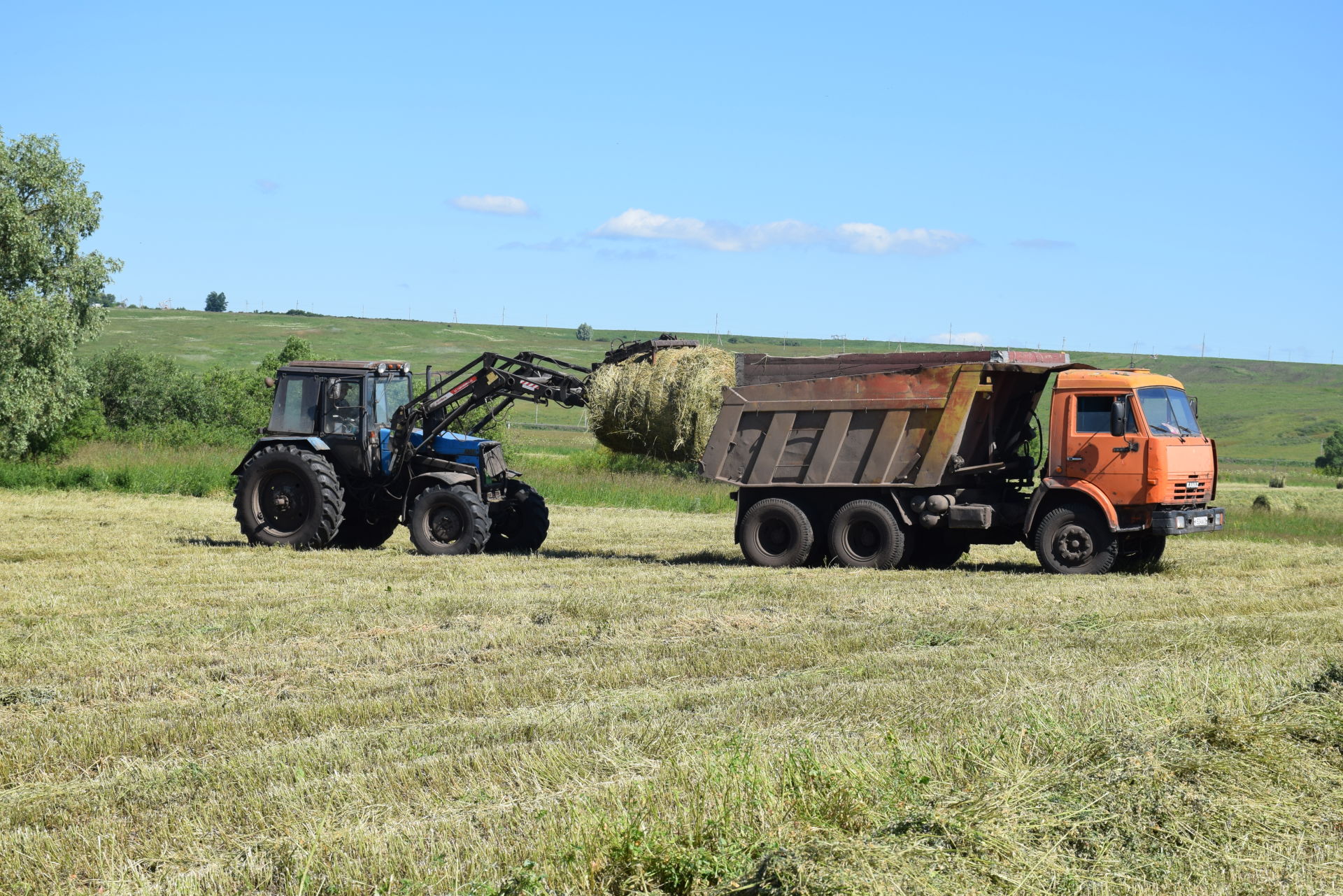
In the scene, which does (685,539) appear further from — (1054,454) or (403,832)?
(403,832)

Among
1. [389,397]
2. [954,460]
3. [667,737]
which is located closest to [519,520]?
[389,397]

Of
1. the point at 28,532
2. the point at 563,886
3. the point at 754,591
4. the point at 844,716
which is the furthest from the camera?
the point at 28,532

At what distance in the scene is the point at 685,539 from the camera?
1848 centimetres

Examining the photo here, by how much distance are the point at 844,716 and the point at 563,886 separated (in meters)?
3.00

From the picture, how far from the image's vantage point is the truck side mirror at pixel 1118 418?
44.7 ft

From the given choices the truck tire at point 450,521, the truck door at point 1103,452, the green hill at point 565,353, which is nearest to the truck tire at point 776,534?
the truck door at point 1103,452

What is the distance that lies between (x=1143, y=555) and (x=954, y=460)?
2.68 meters

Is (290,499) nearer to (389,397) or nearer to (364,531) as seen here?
(364,531)

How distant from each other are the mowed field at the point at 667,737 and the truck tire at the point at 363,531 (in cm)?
403

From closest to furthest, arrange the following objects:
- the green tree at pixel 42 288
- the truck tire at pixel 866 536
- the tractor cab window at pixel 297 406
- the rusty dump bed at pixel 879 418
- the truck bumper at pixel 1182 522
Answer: the truck bumper at pixel 1182 522 < the rusty dump bed at pixel 879 418 < the truck tire at pixel 866 536 < the tractor cab window at pixel 297 406 < the green tree at pixel 42 288

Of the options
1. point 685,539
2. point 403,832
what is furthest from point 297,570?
point 403,832

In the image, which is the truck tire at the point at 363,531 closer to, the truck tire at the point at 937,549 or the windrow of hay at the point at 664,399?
the windrow of hay at the point at 664,399

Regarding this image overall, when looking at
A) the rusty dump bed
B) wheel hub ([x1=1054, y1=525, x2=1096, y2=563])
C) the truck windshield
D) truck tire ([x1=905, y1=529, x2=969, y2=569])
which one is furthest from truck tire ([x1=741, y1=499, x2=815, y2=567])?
the truck windshield

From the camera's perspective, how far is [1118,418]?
1361cm
